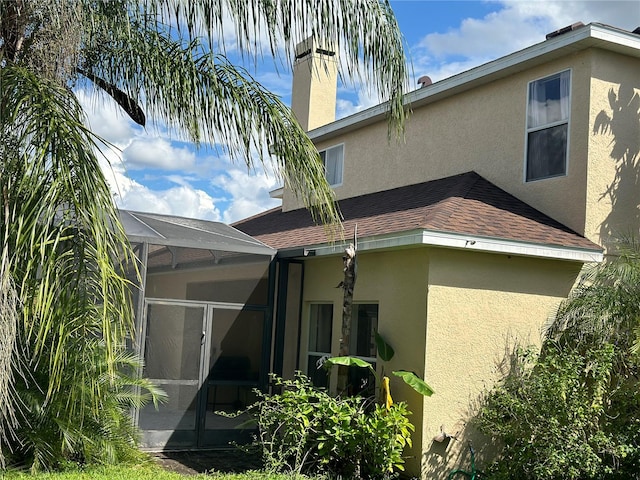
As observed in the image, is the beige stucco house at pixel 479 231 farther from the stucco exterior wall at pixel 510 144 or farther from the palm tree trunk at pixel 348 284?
the palm tree trunk at pixel 348 284

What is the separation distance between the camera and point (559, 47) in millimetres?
11258

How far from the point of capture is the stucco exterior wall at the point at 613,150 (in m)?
11.0

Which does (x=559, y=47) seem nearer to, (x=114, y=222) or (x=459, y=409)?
(x=459, y=409)

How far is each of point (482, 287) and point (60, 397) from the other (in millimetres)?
5728

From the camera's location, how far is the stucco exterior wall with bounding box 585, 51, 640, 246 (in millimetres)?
10992

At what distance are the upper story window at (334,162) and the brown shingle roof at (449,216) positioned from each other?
5.68 feet

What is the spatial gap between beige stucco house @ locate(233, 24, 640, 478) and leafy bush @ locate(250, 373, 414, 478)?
2.18ft

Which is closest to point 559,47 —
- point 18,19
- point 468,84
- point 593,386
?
point 468,84

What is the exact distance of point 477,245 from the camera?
392 inches

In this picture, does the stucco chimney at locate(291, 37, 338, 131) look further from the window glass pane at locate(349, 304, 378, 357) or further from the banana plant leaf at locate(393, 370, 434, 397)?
the banana plant leaf at locate(393, 370, 434, 397)

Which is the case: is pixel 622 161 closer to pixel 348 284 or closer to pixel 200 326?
pixel 348 284

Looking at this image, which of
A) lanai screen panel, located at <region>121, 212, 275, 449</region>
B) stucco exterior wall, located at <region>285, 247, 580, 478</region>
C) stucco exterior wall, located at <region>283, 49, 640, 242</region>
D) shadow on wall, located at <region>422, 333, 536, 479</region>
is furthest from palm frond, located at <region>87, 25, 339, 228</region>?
stucco exterior wall, located at <region>283, 49, 640, 242</region>

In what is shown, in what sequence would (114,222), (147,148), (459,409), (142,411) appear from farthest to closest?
(142,411) < (459,409) < (147,148) < (114,222)

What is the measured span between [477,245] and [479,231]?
0.85 ft
